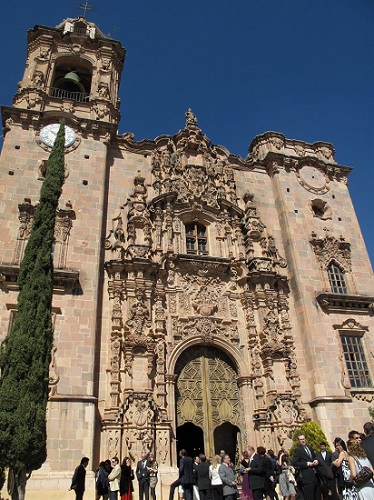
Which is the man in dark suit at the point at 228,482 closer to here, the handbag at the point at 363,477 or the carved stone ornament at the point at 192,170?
the handbag at the point at 363,477

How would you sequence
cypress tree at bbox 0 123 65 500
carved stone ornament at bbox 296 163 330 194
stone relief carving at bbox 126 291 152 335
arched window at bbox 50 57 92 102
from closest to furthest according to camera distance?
cypress tree at bbox 0 123 65 500 < stone relief carving at bbox 126 291 152 335 < arched window at bbox 50 57 92 102 < carved stone ornament at bbox 296 163 330 194

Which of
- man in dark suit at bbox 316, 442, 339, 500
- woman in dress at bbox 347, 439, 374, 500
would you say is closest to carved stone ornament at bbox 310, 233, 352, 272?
man in dark suit at bbox 316, 442, 339, 500

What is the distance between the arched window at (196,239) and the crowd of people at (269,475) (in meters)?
9.12

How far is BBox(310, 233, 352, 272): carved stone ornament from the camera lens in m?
19.6

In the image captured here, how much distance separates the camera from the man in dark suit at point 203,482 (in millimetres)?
9820

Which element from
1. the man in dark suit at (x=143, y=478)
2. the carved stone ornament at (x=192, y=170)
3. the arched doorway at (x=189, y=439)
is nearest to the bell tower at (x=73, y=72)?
the carved stone ornament at (x=192, y=170)

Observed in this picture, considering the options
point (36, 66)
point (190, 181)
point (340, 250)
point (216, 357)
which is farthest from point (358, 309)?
point (36, 66)

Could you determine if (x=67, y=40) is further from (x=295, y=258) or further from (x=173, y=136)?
(x=295, y=258)

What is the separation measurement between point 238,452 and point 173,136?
14.2 meters

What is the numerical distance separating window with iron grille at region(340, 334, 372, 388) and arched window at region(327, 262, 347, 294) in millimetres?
2167

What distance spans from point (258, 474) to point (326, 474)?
1385 mm

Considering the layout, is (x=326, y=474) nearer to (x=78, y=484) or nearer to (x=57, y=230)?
(x=78, y=484)

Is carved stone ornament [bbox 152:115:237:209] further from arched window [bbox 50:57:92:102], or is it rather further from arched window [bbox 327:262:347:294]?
arched window [bbox 327:262:347:294]

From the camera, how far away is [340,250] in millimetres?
20109
